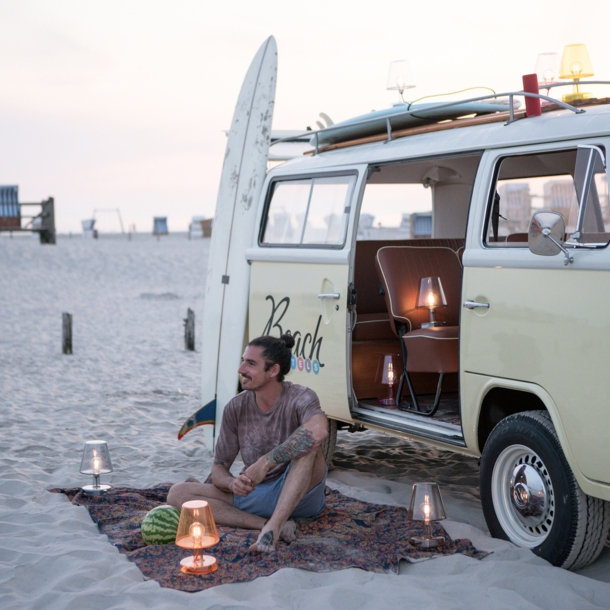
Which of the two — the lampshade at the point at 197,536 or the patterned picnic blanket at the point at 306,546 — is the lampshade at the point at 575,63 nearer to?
the patterned picnic blanket at the point at 306,546

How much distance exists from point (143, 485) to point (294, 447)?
2.03m

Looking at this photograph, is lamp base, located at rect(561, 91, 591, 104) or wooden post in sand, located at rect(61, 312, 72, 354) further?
wooden post in sand, located at rect(61, 312, 72, 354)

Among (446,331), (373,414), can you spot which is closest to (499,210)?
(446,331)

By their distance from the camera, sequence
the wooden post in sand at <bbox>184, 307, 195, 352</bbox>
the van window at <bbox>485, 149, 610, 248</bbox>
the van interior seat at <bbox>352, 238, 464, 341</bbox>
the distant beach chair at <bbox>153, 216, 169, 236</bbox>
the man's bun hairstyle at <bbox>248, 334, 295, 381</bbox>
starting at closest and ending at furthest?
1. the van window at <bbox>485, 149, 610, 248</bbox>
2. the man's bun hairstyle at <bbox>248, 334, 295, 381</bbox>
3. the van interior seat at <bbox>352, 238, 464, 341</bbox>
4. the wooden post in sand at <bbox>184, 307, 195, 352</bbox>
5. the distant beach chair at <bbox>153, 216, 169, 236</bbox>

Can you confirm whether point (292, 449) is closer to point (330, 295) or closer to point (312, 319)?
point (330, 295)

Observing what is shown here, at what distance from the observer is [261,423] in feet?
16.7

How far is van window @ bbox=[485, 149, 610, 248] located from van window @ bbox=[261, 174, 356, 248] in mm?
1262

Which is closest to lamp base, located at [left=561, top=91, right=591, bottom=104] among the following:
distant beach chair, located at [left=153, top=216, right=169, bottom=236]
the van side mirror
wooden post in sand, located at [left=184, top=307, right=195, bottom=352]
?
the van side mirror

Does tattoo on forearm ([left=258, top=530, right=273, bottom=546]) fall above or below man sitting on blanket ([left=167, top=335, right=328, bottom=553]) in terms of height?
below

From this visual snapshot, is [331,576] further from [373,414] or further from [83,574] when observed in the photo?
[373,414]

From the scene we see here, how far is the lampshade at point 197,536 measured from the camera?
173 inches

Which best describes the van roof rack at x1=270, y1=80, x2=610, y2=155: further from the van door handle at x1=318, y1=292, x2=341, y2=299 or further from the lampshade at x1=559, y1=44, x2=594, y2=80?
the van door handle at x1=318, y1=292, x2=341, y2=299

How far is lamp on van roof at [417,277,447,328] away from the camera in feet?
19.7

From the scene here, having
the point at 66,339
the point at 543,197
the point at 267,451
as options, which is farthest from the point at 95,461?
the point at 66,339
